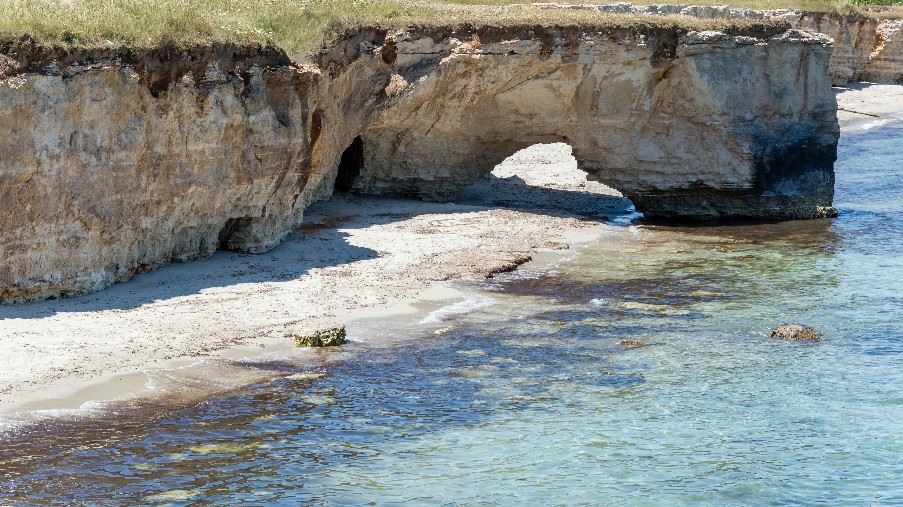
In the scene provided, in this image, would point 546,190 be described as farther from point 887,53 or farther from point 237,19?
point 887,53

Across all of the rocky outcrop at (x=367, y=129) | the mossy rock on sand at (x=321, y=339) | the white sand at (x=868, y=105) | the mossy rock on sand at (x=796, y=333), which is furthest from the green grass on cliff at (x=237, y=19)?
the white sand at (x=868, y=105)

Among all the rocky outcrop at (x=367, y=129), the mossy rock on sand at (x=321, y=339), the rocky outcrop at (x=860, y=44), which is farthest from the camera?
the rocky outcrop at (x=860, y=44)

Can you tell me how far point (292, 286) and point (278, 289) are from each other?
30cm

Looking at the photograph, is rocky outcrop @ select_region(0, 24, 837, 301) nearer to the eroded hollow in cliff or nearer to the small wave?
the eroded hollow in cliff

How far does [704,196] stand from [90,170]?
579 inches

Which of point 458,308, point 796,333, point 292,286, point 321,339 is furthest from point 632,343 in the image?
point 292,286

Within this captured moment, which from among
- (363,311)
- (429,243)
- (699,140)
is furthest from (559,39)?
(363,311)

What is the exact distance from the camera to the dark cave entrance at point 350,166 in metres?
26.7

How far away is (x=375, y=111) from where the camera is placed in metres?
24.3

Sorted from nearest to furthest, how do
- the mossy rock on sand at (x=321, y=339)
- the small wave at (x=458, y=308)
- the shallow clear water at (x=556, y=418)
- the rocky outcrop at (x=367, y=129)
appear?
the shallow clear water at (x=556, y=418)
the mossy rock on sand at (x=321, y=339)
the rocky outcrop at (x=367, y=129)
the small wave at (x=458, y=308)

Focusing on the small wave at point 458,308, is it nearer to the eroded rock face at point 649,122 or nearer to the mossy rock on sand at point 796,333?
the mossy rock on sand at point 796,333

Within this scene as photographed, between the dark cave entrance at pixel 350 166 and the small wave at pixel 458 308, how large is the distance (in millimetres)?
8433

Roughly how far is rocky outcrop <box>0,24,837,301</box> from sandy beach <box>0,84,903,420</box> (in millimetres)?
656

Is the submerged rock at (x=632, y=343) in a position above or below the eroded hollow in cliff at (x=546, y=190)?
below
